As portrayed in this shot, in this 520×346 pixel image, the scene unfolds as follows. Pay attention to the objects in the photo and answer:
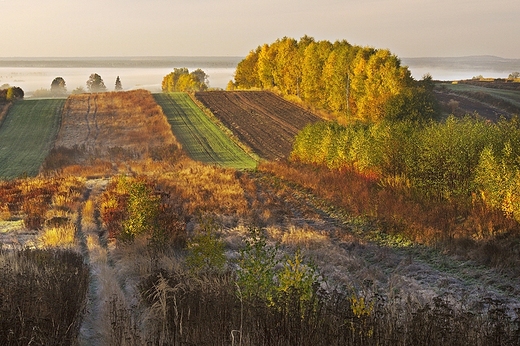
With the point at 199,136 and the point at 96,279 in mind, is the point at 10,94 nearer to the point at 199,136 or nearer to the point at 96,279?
the point at 199,136

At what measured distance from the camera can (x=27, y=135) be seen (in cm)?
4781

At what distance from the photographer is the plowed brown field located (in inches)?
1675

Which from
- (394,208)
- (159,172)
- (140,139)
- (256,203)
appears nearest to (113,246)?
(256,203)

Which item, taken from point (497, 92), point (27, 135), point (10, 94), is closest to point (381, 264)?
point (27, 135)

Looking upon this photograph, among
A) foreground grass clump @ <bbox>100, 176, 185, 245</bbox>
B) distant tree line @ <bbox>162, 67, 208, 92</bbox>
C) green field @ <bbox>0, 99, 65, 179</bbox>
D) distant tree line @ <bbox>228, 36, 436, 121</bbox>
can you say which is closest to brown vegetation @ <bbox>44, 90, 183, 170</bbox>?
green field @ <bbox>0, 99, 65, 179</bbox>

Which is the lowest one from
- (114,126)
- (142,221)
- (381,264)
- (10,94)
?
(381,264)

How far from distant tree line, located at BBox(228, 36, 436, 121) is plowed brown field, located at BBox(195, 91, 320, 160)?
2.77 m

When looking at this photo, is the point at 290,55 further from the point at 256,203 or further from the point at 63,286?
the point at 63,286

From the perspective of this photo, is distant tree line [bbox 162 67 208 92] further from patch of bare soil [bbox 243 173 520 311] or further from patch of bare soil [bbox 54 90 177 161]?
patch of bare soil [bbox 243 173 520 311]

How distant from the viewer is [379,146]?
24281 mm

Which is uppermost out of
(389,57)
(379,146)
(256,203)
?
(389,57)

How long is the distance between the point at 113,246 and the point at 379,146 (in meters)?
13.7

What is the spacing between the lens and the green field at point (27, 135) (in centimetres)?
3669

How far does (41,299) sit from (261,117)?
46106 millimetres
